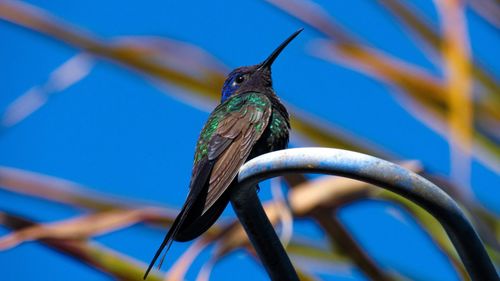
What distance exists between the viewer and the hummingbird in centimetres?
277

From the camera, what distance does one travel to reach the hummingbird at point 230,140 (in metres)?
2.77

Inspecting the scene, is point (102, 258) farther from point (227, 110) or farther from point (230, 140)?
point (227, 110)

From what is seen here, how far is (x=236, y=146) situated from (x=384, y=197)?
0.58 metres

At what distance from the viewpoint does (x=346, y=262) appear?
12.2 feet

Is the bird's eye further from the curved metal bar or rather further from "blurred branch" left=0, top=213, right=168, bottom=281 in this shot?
the curved metal bar

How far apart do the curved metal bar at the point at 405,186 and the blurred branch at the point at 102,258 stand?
1177mm

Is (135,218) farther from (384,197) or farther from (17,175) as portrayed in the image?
(384,197)

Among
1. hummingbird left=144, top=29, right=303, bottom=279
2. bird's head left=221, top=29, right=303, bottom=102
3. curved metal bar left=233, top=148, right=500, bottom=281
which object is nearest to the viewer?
curved metal bar left=233, top=148, right=500, bottom=281

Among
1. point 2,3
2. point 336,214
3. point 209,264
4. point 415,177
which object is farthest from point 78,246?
point 415,177

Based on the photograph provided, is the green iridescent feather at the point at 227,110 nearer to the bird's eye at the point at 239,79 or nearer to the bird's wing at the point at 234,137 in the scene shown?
the bird's wing at the point at 234,137

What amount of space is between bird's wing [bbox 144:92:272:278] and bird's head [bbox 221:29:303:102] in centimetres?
29

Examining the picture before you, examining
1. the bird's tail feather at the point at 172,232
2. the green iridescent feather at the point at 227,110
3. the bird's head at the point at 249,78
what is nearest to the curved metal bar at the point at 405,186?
the bird's tail feather at the point at 172,232

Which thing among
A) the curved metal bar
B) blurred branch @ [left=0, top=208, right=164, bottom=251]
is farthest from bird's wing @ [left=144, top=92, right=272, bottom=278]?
the curved metal bar

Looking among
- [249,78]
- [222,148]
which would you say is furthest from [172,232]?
[249,78]
